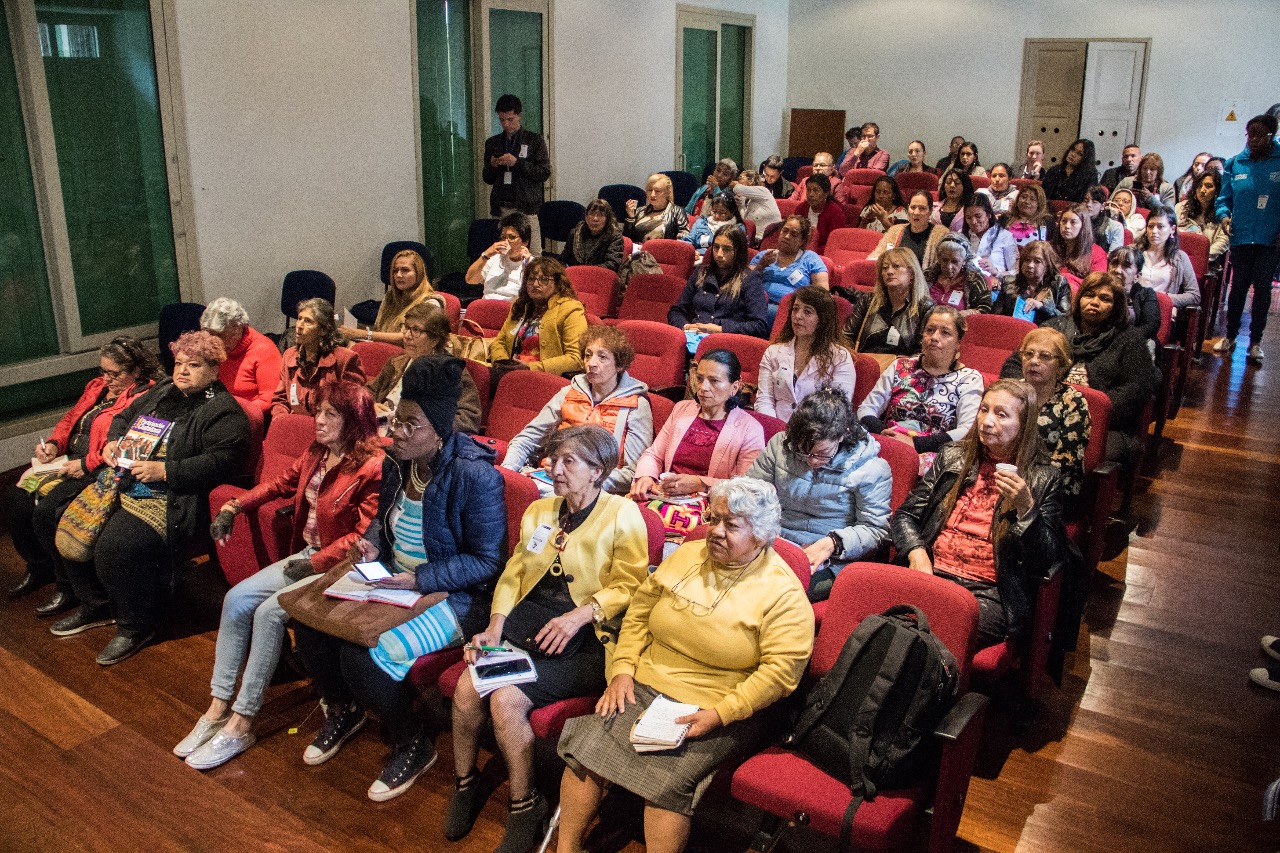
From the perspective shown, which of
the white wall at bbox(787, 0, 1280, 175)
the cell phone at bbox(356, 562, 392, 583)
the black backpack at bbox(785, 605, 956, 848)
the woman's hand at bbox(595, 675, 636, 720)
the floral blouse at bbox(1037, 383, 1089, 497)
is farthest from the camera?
the white wall at bbox(787, 0, 1280, 175)

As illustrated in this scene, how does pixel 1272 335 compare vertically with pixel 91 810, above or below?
above

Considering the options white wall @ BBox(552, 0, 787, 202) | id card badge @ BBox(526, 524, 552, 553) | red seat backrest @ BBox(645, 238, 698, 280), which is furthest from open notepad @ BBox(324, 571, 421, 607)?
white wall @ BBox(552, 0, 787, 202)

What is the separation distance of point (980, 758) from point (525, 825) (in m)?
1.38

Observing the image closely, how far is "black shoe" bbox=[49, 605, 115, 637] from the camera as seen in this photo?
4.10 m

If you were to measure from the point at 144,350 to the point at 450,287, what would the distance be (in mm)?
2988

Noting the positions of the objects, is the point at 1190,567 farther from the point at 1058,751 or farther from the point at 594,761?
the point at 594,761

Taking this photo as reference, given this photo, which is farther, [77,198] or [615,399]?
[77,198]

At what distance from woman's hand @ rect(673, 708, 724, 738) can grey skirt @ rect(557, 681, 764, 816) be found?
0.11ft

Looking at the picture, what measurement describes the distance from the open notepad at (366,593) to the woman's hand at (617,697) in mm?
710

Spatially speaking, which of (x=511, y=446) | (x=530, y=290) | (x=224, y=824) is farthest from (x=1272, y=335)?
(x=224, y=824)

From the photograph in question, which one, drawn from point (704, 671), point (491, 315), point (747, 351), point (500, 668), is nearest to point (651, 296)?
point (491, 315)

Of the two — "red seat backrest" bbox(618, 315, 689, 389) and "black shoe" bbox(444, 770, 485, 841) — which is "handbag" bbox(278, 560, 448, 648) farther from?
"red seat backrest" bbox(618, 315, 689, 389)

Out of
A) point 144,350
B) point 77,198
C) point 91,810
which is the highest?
point 77,198

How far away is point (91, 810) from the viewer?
3123mm
